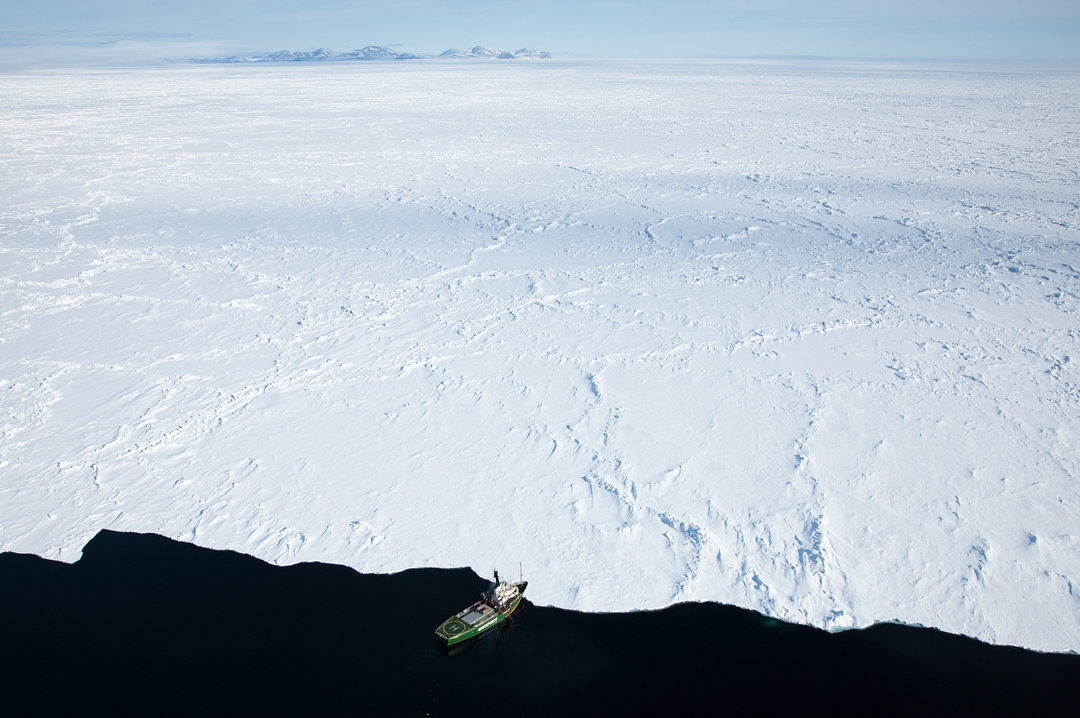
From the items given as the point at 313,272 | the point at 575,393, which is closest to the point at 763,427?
the point at 575,393

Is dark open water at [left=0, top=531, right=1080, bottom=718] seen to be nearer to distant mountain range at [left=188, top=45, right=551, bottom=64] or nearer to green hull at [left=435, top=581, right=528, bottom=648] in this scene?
green hull at [left=435, top=581, right=528, bottom=648]

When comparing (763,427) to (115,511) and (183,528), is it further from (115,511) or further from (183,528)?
(115,511)

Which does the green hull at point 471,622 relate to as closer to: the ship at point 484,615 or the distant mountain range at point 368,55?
the ship at point 484,615

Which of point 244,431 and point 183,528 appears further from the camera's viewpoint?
point 244,431

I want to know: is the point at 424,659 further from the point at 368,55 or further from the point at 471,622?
the point at 368,55

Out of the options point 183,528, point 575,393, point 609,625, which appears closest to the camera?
point 609,625

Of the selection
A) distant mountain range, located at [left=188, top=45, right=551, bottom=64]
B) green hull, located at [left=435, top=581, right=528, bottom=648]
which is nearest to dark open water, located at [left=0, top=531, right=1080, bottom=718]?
green hull, located at [left=435, top=581, right=528, bottom=648]
